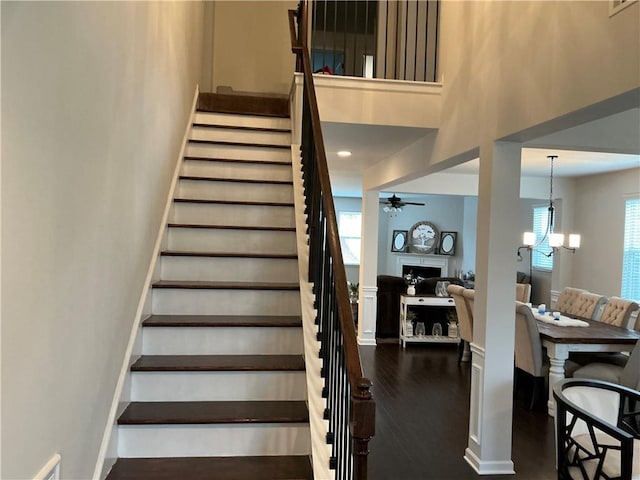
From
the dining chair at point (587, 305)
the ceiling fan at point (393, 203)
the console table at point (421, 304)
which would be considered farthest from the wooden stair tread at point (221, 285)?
the ceiling fan at point (393, 203)

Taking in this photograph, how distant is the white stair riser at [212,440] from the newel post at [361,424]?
82 cm

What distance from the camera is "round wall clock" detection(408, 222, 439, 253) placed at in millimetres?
11961

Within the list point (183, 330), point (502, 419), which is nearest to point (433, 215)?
point (502, 419)

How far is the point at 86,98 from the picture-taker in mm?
1696

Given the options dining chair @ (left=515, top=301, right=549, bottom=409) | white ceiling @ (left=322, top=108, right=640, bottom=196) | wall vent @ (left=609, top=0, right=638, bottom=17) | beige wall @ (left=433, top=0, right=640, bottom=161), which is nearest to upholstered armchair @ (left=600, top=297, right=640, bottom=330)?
dining chair @ (left=515, top=301, right=549, bottom=409)

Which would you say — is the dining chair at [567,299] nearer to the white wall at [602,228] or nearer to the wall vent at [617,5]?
the white wall at [602,228]

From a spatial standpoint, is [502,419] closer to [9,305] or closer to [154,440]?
[154,440]

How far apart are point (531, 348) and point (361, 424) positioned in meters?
3.77

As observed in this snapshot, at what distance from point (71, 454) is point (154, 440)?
526 mm

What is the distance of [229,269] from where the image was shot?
122 inches

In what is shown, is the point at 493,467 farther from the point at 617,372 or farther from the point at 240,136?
the point at 240,136

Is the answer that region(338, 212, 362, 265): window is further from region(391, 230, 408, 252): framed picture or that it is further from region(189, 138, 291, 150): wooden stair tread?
region(189, 138, 291, 150): wooden stair tread

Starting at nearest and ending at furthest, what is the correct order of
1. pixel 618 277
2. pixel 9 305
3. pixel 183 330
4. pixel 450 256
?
pixel 9 305 < pixel 183 330 < pixel 618 277 < pixel 450 256

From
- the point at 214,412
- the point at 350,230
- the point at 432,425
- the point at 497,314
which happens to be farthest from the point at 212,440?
the point at 350,230
